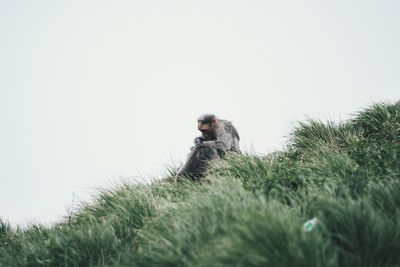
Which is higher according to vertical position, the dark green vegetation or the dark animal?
the dark animal

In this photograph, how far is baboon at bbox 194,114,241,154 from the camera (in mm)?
7962

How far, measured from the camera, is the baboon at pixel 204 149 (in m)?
7.28

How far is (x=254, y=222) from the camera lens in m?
3.30

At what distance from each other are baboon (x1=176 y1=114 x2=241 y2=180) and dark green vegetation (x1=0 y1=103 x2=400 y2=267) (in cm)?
47

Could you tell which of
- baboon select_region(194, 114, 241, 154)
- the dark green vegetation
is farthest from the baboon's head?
the dark green vegetation

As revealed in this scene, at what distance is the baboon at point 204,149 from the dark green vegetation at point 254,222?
18.6 inches

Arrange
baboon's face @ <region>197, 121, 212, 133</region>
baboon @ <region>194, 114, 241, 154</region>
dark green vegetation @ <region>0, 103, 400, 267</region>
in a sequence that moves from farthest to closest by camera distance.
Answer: baboon's face @ <region>197, 121, 212, 133</region>
baboon @ <region>194, 114, 241, 154</region>
dark green vegetation @ <region>0, 103, 400, 267</region>

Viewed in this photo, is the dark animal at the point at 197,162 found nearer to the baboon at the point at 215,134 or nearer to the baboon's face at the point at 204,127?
the baboon at the point at 215,134

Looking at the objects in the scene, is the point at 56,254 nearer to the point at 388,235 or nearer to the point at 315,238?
the point at 315,238

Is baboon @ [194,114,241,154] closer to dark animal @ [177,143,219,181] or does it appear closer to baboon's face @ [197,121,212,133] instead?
baboon's face @ [197,121,212,133]

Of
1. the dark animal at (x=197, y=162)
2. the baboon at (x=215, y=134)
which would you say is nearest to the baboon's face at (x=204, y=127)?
the baboon at (x=215, y=134)

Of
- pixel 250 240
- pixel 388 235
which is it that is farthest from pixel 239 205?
pixel 388 235

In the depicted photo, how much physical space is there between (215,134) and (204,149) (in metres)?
1.08

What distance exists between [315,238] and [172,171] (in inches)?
230
